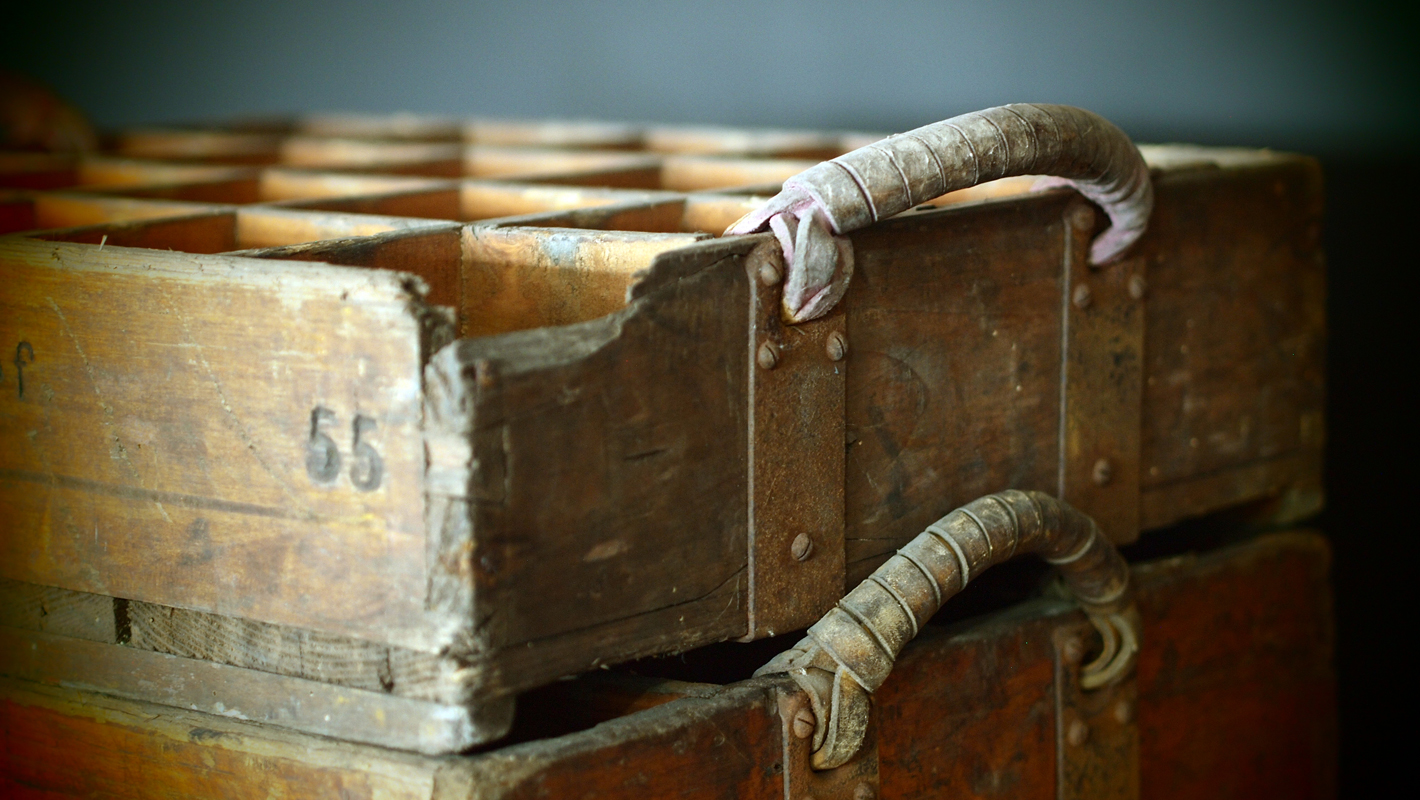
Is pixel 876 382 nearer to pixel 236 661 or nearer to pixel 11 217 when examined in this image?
pixel 236 661

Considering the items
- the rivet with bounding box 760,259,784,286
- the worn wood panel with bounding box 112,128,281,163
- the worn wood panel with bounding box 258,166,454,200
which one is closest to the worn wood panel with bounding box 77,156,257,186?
the worn wood panel with bounding box 258,166,454,200

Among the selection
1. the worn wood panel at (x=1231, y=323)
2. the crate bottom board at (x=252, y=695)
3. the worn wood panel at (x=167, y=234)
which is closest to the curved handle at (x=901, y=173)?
the worn wood panel at (x=1231, y=323)

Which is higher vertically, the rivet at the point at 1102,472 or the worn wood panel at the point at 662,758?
the rivet at the point at 1102,472

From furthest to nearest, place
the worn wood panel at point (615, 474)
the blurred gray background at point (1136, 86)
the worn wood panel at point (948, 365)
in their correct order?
the blurred gray background at point (1136, 86)
the worn wood panel at point (948, 365)
the worn wood panel at point (615, 474)

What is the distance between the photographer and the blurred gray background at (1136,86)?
247 cm

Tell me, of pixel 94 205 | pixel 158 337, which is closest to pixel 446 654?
pixel 158 337

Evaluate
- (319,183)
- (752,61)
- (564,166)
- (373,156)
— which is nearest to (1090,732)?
(564,166)

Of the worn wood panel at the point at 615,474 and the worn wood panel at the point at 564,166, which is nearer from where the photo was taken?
the worn wood panel at the point at 615,474

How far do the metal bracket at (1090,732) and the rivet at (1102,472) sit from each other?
0.17 meters

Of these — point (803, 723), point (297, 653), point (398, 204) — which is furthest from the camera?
point (398, 204)

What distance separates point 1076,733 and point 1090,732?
0.10 ft

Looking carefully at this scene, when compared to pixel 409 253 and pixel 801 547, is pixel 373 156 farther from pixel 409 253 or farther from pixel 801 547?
pixel 801 547

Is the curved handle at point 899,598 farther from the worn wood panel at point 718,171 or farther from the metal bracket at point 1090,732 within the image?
the worn wood panel at point 718,171

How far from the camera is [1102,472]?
5.65ft
